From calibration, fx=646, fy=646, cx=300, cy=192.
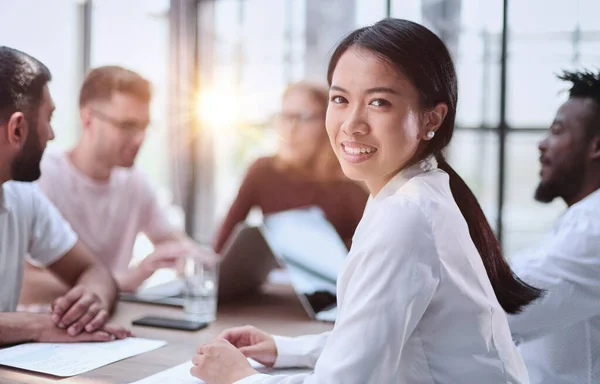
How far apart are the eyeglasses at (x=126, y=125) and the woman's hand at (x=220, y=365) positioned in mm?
1279

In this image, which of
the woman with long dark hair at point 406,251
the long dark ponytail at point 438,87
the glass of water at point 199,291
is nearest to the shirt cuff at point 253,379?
the woman with long dark hair at point 406,251

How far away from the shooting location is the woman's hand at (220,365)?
114cm

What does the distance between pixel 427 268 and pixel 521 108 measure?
4.80 metres

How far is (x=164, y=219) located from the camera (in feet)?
8.70

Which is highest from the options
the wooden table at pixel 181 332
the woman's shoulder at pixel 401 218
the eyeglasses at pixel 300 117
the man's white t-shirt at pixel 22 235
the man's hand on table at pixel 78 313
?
the eyeglasses at pixel 300 117

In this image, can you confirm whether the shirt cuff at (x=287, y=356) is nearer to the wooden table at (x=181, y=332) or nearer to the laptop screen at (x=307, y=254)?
the wooden table at (x=181, y=332)

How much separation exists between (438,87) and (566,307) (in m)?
0.71

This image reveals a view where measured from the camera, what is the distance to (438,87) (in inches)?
42.9

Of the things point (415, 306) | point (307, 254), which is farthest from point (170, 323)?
point (415, 306)

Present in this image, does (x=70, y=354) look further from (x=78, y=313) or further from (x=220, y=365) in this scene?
(x=220, y=365)

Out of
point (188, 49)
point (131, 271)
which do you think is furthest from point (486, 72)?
point (131, 271)

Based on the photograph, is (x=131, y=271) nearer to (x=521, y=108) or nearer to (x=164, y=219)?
(x=164, y=219)

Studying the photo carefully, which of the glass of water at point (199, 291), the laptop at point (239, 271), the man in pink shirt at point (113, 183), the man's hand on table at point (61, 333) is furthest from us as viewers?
the man in pink shirt at point (113, 183)

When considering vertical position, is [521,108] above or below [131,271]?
above
